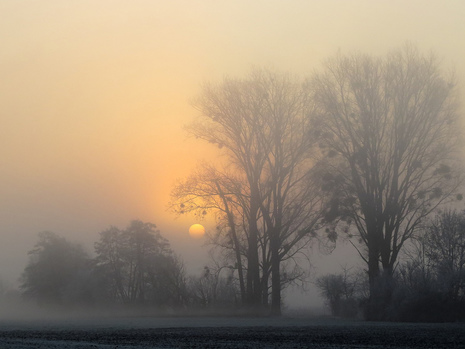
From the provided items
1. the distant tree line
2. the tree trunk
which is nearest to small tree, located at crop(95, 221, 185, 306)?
the distant tree line

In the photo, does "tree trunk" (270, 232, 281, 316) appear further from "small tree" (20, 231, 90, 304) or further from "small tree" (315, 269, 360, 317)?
"small tree" (20, 231, 90, 304)

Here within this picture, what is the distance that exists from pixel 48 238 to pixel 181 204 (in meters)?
29.9

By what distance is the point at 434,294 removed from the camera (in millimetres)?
23734

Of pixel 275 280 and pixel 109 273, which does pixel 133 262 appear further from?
pixel 275 280

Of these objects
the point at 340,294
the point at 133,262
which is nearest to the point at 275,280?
the point at 340,294

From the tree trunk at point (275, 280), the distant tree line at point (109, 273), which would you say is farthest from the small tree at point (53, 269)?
the tree trunk at point (275, 280)

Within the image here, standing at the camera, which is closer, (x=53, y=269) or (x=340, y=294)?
(x=340, y=294)

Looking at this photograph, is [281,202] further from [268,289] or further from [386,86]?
[386,86]

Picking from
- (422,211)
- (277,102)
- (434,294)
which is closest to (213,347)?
(434,294)

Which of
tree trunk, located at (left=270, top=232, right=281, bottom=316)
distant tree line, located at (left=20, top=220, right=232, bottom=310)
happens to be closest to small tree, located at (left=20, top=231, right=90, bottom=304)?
distant tree line, located at (left=20, top=220, right=232, bottom=310)

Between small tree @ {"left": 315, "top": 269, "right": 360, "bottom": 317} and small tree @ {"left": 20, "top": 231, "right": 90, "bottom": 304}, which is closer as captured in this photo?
small tree @ {"left": 315, "top": 269, "right": 360, "bottom": 317}

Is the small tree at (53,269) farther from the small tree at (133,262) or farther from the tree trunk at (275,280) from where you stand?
the tree trunk at (275,280)

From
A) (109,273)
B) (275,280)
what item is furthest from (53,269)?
(275,280)

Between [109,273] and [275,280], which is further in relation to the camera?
[109,273]
